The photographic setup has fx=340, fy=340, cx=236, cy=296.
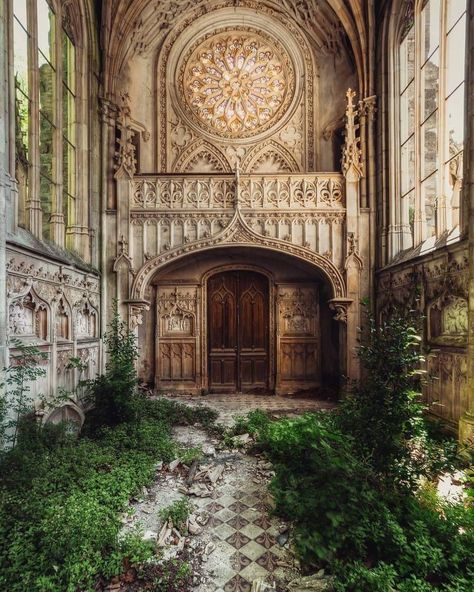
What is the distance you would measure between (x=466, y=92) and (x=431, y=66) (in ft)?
9.09

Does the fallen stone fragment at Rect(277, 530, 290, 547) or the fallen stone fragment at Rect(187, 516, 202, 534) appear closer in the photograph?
the fallen stone fragment at Rect(277, 530, 290, 547)

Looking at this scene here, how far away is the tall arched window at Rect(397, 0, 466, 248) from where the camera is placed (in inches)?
228

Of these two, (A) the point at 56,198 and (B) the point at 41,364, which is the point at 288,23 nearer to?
(A) the point at 56,198

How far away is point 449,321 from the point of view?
5.59m

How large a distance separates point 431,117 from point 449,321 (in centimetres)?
446

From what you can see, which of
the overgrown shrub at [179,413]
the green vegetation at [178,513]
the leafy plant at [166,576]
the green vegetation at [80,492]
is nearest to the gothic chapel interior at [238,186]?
the green vegetation at [80,492]

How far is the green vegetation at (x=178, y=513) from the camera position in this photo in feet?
11.9

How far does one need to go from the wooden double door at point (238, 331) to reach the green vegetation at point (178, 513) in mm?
5979

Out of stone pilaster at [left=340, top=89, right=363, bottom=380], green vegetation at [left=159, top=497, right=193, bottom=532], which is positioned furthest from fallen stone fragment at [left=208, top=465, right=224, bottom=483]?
stone pilaster at [left=340, top=89, right=363, bottom=380]

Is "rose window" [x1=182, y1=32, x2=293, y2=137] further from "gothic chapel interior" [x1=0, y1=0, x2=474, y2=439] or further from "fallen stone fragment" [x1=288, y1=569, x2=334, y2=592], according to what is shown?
"fallen stone fragment" [x1=288, y1=569, x2=334, y2=592]

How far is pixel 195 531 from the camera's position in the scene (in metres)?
3.54

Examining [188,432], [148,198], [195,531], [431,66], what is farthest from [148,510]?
[431,66]

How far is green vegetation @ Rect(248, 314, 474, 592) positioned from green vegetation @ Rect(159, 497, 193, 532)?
1.01 m

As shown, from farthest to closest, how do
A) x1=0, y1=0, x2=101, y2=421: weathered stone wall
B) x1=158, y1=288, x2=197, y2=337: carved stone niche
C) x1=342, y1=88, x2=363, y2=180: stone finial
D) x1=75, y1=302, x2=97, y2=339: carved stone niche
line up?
x1=158, y1=288, x2=197, y2=337: carved stone niche → x1=342, y1=88, x2=363, y2=180: stone finial → x1=75, y1=302, x2=97, y2=339: carved stone niche → x1=0, y1=0, x2=101, y2=421: weathered stone wall
